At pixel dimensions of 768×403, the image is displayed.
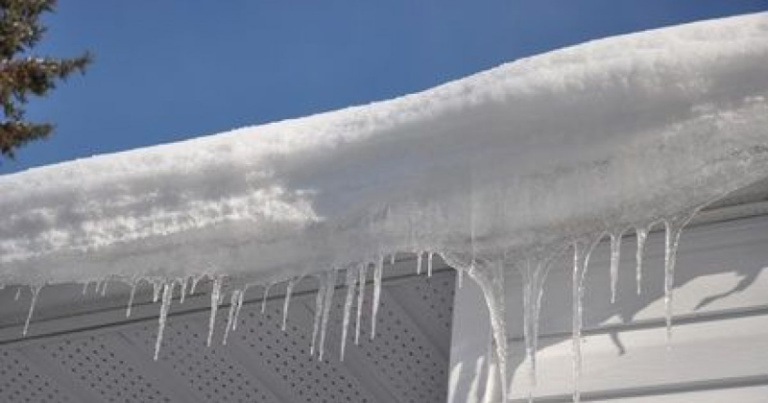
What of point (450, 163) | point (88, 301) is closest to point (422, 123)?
point (450, 163)

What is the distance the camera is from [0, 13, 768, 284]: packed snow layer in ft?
4.08

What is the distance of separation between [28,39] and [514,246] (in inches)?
335

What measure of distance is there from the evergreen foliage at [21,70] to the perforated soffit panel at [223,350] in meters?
6.24

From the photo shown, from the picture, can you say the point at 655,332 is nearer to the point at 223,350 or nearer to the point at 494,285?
the point at 494,285

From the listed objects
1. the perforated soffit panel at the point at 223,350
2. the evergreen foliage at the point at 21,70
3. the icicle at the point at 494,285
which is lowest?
the icicle at the point at 494,285

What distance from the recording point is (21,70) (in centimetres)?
866

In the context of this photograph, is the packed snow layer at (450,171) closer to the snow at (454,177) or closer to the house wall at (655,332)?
the snow at (454,177)

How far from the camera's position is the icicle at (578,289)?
141 cm

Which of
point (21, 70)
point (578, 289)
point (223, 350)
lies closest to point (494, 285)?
point (578, 289)

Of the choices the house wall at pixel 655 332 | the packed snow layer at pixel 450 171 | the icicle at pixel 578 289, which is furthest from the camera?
the house wall at pixel 655 332

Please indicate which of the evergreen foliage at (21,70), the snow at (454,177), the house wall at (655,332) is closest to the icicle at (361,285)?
the snow at (454,177)

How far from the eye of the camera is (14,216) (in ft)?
5.67

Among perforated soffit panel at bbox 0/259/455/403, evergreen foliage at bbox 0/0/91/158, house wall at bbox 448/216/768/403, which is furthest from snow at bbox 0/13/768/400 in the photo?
evergreen foliage at bbox 0/0/91/158

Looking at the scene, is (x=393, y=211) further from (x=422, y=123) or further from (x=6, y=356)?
(x=6, y=356)
